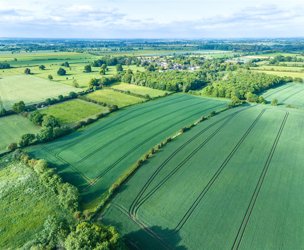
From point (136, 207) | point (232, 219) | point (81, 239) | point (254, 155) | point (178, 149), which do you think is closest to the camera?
point (81, 239)

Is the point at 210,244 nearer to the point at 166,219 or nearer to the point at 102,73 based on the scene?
the point at 166,219

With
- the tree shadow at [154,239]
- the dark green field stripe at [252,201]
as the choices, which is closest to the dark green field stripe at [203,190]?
the tree shadow at [154,239]

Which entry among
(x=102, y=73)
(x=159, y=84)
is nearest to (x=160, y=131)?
(x=159, y=84)

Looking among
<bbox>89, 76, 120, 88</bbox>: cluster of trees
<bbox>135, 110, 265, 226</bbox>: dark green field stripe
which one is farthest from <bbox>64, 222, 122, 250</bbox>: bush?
<bbox>89, 76, 120, 88</bbox>: cluster of trees

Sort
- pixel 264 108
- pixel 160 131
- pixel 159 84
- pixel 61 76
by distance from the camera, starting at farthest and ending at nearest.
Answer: pixel 61 76, pixel 159 84, pixel 264 108, pixel 160 131

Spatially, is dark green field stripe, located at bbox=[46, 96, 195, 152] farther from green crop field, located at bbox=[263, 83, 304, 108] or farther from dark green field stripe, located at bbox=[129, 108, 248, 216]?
green crop field, located at bbox=[263, 83, 304, 108]

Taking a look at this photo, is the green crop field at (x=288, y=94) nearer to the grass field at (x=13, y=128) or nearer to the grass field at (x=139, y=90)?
the grass field at (x=139, y=90)

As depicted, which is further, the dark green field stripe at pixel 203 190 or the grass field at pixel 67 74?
the grass field at pixel 67 74
